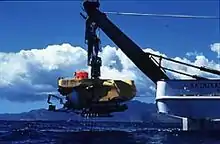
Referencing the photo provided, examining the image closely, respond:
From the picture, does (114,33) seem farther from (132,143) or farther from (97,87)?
(132,143)

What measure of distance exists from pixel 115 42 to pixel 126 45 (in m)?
1.63

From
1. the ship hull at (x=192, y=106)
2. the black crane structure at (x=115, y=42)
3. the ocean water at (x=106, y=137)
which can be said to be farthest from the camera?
the black crane structure at (x=115, y=42)

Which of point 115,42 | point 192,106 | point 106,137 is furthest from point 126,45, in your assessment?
point 106,137

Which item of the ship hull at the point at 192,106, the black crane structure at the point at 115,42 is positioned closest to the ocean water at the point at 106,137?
the ship hull at the point at 192,106

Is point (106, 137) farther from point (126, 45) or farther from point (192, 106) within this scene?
point (126, 45)

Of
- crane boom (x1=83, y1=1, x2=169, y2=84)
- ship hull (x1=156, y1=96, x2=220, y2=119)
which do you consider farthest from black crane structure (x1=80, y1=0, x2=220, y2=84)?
ship hull (x1=156, y1=96, x2=220, y2=119)

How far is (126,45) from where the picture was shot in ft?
245

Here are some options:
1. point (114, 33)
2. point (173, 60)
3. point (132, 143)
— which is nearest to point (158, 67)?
point (173, 60)

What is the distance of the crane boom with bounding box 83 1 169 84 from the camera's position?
243 ft

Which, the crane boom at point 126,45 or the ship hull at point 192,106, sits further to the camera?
the crane boom at point 126,45

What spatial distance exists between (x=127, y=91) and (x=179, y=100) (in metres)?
10.3

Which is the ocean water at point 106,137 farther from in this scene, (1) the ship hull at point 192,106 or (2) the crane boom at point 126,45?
(2) the crane boom at point 126,45

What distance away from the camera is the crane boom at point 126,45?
74062mm

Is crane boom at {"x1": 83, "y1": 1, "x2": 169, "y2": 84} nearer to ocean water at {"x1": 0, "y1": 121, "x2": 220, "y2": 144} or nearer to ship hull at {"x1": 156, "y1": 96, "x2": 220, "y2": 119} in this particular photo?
ship hull at {"x1": 156, "y1": 96, "x2": 220, "y2": 119}
